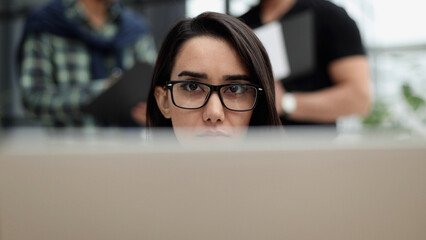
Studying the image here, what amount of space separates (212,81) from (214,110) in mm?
53

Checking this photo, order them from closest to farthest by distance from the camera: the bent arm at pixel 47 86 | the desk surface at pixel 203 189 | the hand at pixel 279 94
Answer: the desk surface at pixel 203 189
the hand at pixel 279 94
the bent arm at pixel 47 86

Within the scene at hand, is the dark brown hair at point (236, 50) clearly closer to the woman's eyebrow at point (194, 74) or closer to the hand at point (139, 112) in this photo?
the woman's eyebrow at point (194, 74)

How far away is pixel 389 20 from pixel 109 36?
77.5 inches

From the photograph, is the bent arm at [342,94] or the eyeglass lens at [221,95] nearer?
the eyeglass lens at [221,95]

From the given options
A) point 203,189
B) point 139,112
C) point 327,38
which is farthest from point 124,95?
point 203,189

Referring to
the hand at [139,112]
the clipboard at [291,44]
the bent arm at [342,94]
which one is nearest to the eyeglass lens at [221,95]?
the clipboard at [291,44]

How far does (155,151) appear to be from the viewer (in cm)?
24

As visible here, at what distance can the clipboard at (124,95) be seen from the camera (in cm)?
94

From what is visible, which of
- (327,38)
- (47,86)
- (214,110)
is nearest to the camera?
(214,110)

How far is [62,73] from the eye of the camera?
1.25m

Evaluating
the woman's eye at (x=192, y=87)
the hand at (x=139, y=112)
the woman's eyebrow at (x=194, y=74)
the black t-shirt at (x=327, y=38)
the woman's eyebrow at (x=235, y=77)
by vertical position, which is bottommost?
the hand at (x=139, y=112)

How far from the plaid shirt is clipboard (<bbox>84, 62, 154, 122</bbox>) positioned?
13 centimetres

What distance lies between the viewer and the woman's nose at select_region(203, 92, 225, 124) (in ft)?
1.94

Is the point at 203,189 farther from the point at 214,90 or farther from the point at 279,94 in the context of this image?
the point at 279,94
